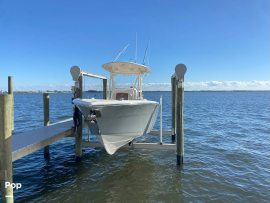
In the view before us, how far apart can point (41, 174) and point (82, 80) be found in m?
4.04

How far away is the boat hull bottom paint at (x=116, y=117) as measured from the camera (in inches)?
341

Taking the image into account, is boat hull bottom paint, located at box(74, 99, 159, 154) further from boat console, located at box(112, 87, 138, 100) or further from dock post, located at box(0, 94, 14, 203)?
dock post, located at box(0, 94, 14, 203)

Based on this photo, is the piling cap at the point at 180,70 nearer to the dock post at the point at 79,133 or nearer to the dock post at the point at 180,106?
the dock post at the point at 180,106

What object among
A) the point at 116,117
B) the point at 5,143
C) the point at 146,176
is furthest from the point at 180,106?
the point at 5,143

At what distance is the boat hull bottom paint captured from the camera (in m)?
8.66

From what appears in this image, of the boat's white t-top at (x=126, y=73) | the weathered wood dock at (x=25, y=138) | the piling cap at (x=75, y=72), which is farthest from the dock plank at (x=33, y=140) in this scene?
the boat's white t-top at (x=126, y=73)

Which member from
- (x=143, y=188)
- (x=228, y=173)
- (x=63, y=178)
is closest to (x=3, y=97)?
(x=63, y=178)

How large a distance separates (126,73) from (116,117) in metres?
4.19

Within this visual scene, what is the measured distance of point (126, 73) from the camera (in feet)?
41.8

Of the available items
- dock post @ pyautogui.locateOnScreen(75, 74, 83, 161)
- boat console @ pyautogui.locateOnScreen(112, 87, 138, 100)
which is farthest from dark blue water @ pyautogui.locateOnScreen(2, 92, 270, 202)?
boat console @ pyautogui.locateOnScreen(112, 87, 138, 100)

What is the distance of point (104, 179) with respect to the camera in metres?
9.12

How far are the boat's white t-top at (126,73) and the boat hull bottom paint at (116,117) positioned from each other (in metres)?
1.66

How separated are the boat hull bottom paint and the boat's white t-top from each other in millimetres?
1664

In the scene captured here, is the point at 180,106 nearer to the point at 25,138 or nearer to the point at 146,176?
the point at 146,176
